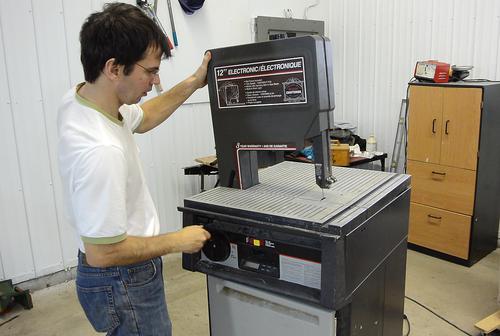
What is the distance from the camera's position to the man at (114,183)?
1030 millimetres

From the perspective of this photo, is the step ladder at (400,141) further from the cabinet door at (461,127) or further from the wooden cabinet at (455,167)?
the cabinet door at (461,127)

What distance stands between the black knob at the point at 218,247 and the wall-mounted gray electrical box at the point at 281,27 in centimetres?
253

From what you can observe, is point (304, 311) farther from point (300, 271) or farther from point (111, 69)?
point (111, 69)

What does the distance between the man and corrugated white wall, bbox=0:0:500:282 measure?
1636 millimetres

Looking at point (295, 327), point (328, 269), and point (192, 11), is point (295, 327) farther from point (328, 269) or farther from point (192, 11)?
point (192, 11)

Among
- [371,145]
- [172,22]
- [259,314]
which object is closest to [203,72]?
[259,314]

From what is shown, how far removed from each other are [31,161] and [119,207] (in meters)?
1.93

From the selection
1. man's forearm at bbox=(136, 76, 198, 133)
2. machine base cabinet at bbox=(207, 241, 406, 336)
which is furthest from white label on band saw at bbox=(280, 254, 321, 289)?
man's forearm at bbox=(136, 76, 198, 133)

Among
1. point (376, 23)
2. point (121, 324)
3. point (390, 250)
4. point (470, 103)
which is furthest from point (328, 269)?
point (376, 23)

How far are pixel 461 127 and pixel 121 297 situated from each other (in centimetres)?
247

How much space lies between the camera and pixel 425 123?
3.04m

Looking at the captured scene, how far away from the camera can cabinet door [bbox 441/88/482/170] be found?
275 cm

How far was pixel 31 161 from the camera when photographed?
2664mm

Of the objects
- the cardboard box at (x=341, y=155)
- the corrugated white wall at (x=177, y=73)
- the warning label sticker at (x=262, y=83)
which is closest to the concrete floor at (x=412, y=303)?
the corrugated white wall at (x=177, y=73)
